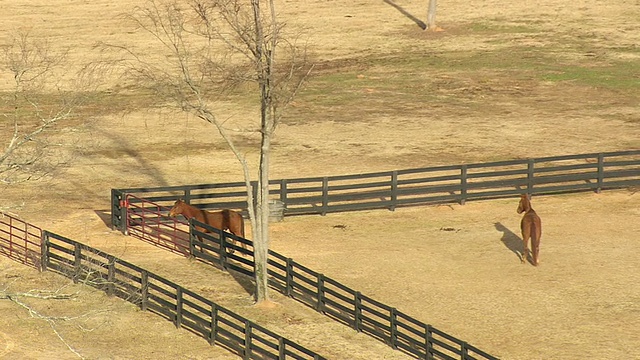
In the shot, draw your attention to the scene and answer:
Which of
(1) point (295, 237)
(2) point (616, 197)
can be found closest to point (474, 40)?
(2) point (616, 197)

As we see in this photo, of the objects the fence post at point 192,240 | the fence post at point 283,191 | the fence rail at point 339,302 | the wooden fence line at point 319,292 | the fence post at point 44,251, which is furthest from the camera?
the fence post at point 283,191

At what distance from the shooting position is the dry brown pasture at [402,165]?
2405 centimetres

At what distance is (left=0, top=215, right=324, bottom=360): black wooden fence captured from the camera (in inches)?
886

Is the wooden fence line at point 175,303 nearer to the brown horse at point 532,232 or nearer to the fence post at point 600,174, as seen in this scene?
the brown horse at point 532,232

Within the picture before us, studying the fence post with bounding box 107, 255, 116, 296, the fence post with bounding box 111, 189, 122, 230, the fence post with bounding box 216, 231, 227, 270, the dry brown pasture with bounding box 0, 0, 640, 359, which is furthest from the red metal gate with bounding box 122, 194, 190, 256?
the fence post with bounding box 107, 255, 116, 296

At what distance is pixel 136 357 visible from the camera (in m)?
22.4

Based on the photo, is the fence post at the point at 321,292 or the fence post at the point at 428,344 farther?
the fence post at the point at 321,292

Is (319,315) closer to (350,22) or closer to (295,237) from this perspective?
(295,237)

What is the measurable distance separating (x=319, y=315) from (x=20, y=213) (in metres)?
9.77

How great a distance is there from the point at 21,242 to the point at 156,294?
4642 mm

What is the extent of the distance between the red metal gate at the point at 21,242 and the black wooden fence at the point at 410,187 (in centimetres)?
202

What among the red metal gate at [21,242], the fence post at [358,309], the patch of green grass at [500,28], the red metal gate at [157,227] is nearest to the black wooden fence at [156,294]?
the red metal gate at [21,242]

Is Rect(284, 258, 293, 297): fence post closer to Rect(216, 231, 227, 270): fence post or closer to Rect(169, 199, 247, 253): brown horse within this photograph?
Rect(216, 231, 227, 270): fence post

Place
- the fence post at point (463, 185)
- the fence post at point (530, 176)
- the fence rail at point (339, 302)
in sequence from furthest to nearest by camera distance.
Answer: the fence post at point (530, 176) < the fence post at point (463, 185) < the fence rail at point (339, 302)
